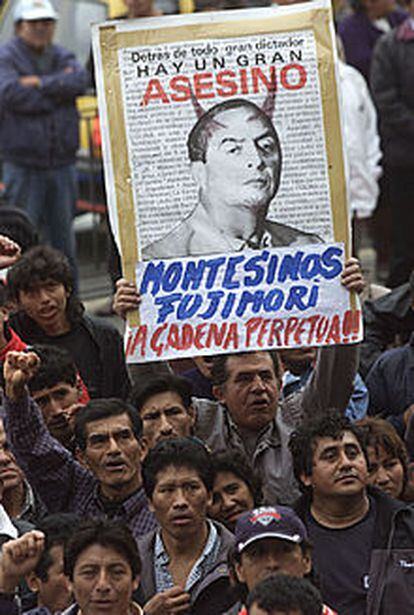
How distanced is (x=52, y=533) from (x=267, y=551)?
96 cm

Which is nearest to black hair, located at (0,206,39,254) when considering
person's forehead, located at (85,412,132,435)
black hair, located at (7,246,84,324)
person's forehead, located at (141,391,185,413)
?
black hair, located at (7,246,84,324)

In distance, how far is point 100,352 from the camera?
9.42 meters

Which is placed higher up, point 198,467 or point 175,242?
point 175,242

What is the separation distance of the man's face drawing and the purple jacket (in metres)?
7.09

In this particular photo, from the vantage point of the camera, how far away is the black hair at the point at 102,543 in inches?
286

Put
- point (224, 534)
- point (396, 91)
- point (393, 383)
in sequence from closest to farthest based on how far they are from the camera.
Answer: point (224, 534)
point (393, 383)
point (396, 91)

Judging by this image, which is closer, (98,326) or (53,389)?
(53,389)

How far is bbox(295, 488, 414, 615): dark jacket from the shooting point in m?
7.26

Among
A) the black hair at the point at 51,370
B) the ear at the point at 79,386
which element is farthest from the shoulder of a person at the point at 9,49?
the black hair at the point at 51,370

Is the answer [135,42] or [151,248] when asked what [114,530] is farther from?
[135,42]

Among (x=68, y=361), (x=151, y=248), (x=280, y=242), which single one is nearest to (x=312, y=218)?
(x=280, y=242)

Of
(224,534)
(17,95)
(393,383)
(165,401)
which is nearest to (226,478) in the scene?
(224,534)

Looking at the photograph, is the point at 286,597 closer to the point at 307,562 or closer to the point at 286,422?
the point at 307,562

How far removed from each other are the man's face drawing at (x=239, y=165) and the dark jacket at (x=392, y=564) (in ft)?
4.21
